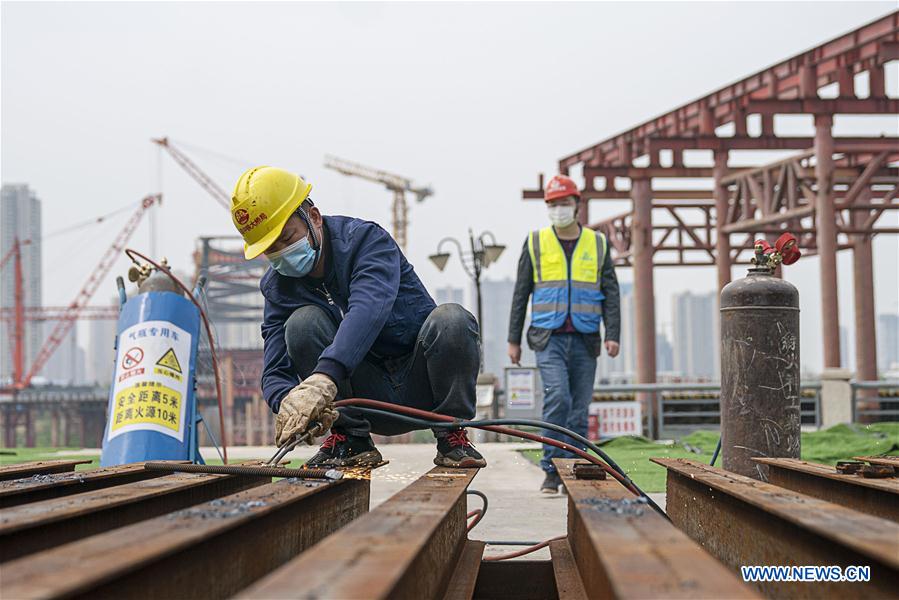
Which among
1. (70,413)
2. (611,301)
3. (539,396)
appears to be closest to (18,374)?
(70,413)

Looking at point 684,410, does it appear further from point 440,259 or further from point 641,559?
point 641,559

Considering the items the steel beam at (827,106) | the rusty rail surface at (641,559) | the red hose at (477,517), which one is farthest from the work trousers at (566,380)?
the steel beam at (827,106)

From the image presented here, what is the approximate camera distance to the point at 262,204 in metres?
3.57

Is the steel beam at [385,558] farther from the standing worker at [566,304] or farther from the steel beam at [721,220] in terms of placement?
the steel beam at [721,220]

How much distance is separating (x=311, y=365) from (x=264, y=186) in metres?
0.71

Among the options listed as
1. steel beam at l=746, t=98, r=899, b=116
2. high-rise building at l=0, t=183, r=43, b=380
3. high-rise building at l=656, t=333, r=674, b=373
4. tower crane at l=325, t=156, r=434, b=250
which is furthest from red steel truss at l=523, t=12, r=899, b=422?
high-rise building at l=656, t=333, r=674, b=373

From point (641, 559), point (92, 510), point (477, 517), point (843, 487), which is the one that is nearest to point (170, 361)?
point (477, 517)

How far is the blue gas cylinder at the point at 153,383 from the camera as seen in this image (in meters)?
6.44

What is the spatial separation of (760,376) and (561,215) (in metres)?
2.12

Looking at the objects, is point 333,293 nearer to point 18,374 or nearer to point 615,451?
point 615,451

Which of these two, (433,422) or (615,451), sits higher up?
(433,422)

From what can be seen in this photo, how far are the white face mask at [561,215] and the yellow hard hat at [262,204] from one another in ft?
11.6

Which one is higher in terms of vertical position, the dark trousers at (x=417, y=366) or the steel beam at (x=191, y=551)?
the dark trousers at (x=417, y=366)

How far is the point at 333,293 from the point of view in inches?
156
